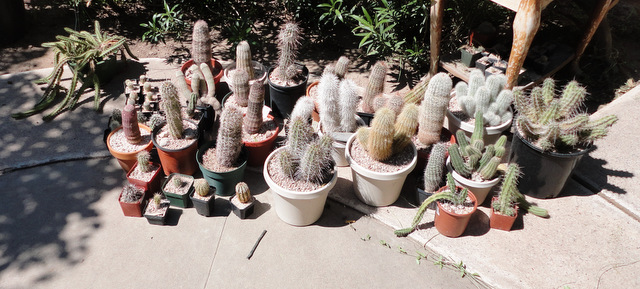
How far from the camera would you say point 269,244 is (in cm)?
411

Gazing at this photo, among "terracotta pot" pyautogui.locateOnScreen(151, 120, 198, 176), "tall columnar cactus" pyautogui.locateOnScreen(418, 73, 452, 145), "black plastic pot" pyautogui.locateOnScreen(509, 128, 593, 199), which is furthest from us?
"terracotta pot" pyautogui.locateOnScreen(151, 120, 198, 176)

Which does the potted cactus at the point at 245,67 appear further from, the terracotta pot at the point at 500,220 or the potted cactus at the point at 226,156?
the terracotta pot at the point at 500,220

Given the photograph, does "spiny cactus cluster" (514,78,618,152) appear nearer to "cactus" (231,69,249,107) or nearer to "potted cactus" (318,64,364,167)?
"potted cactus" (318,64,364,167)

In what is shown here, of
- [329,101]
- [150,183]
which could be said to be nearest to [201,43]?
[150,183]

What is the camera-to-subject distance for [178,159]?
4.48 metres

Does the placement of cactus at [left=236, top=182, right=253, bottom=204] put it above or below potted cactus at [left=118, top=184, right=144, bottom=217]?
above

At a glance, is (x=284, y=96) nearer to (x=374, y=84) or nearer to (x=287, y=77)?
(x=287, y=77)

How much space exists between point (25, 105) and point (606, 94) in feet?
23.3

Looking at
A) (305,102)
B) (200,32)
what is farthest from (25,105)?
(305,102)

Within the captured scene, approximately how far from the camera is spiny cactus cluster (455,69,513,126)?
4477 mm

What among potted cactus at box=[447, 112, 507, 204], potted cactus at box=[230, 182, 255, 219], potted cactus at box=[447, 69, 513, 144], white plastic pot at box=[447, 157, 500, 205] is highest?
potted cactus at box=[447, 69, 513, 144]

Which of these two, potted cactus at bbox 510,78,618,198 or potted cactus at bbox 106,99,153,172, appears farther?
potted cactus at bbox 106,99,153,172

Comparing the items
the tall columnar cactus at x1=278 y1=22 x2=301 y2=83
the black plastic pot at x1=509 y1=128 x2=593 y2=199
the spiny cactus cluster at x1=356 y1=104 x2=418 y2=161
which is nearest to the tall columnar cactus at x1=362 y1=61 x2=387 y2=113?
the spiny cactus cluster at x1=356 y1=104 x2=418 y2=161

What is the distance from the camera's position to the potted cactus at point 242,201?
417 cm
